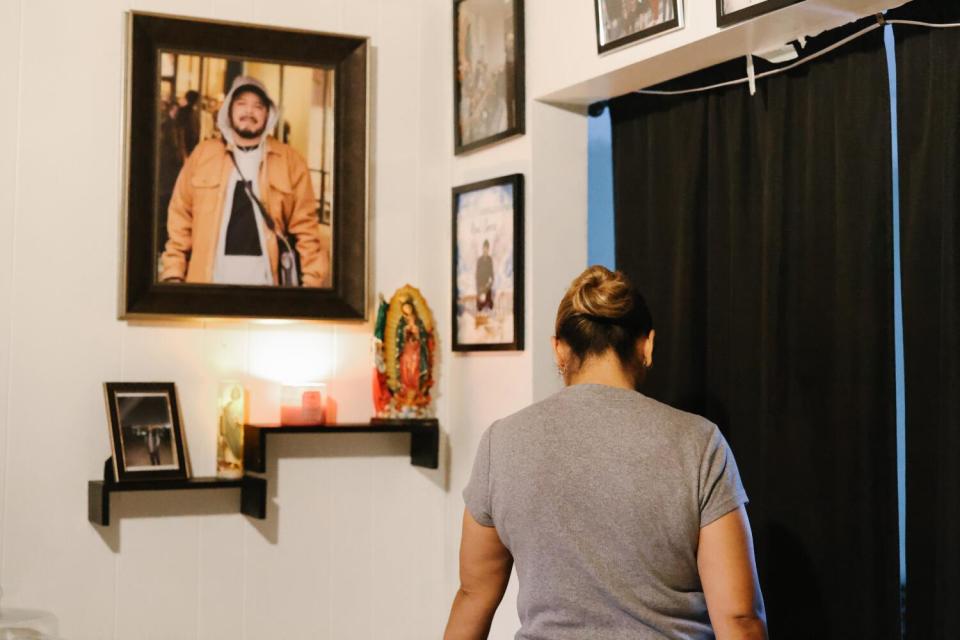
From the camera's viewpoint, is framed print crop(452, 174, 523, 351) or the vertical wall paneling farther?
framed print crop(452, 174, 523, 351)

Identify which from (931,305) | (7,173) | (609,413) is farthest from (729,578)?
(7,173)

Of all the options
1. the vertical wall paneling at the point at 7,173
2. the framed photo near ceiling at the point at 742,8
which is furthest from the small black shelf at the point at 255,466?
the framed photo near ceiling at the point at 742,8

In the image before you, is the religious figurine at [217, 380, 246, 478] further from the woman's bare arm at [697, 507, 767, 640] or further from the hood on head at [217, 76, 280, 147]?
the woman's bare arm at [697, 507, 767, 640]

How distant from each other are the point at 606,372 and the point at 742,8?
3.32 feet

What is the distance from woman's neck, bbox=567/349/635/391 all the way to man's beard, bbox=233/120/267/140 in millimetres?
1737

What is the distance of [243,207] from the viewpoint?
10.6ft

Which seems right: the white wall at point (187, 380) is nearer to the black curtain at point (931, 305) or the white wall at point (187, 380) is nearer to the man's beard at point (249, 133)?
the man's beard at point (249, 133)

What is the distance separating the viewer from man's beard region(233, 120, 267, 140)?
10.6 ft

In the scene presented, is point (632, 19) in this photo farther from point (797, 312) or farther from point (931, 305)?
point (931, 305)

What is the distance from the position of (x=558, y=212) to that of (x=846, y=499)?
1.13 metres

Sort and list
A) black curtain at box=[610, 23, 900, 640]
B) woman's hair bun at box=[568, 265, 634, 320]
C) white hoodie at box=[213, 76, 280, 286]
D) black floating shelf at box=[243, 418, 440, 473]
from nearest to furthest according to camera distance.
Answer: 1. woman's hair bun at box=[568, 265, 634, 320]
2. black curtain at box=[610, 23, 900, 640]
3. black floating shelf at box=[243, 418, 440, 473]
4. white hoodie at box=[213, 76, 280, 286]

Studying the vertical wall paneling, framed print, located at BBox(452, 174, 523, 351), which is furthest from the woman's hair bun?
the vertical wall paneling

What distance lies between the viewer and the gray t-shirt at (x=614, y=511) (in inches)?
65.6

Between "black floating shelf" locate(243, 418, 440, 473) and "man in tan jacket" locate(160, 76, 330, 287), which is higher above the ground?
"man in tan jacket" locate(160, 76, 330, 287)
